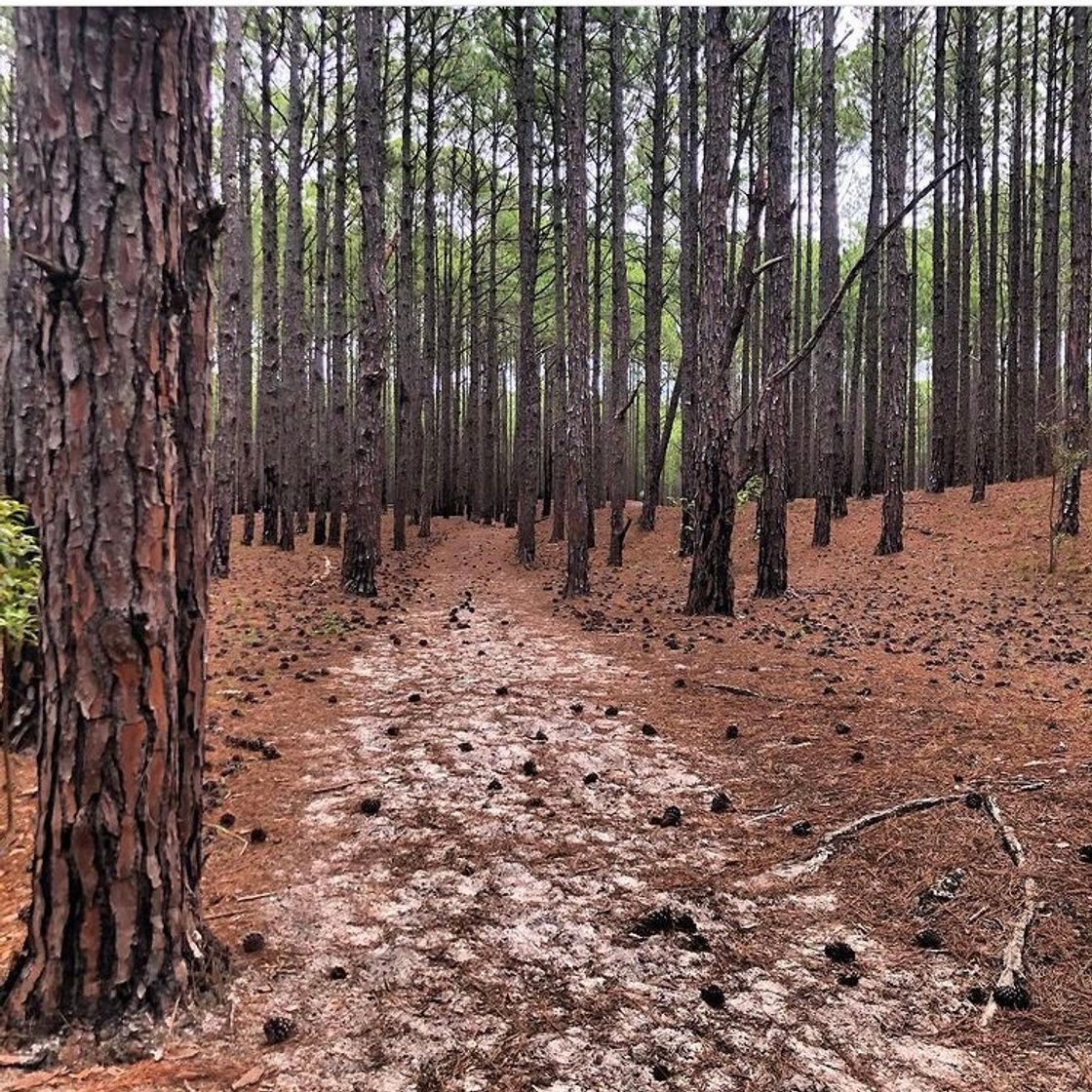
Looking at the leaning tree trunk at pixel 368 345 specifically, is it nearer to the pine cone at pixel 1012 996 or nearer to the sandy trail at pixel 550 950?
the sandy trail at pixel 550 950

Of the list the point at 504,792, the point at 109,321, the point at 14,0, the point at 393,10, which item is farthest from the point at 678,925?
the point at 393,10

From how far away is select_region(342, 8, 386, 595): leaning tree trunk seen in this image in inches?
421

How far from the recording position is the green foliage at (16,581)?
9.71 ft

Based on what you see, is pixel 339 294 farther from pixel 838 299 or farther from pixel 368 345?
pixel 838 299

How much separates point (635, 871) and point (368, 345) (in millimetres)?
9540

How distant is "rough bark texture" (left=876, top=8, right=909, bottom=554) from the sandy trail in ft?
36.0

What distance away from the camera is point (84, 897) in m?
2.07

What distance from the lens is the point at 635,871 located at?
120 inches

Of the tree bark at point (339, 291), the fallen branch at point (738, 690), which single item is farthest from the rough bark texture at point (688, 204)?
the fallen branch at point (738, 690)

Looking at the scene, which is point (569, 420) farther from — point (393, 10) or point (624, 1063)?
point (393, 10)

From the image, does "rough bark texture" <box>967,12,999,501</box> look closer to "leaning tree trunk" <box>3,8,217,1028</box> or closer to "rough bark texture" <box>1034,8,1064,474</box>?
"rough bark texture" <box>1034,8,1064,474</box>

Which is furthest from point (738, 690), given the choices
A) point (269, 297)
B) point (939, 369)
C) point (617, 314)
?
point (939, 369)

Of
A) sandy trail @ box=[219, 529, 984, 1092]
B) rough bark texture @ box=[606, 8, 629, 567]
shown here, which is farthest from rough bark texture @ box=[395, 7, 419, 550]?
sandy trail @ box=[219, 529, 984, 1092]

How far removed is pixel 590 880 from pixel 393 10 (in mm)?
21162
